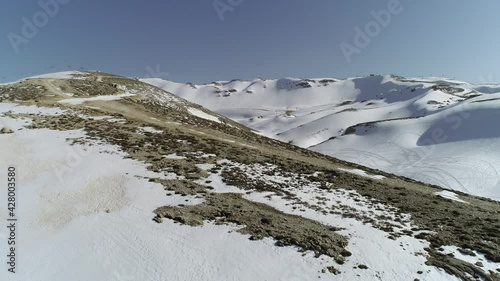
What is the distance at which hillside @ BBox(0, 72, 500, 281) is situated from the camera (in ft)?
38.6

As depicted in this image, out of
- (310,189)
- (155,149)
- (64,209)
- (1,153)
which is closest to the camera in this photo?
(64,209)

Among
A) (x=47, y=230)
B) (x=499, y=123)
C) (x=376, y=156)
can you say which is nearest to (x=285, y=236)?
(x=47, y=230)

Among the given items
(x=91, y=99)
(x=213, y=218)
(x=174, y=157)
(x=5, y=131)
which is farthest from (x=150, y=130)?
(x=91, y=99)

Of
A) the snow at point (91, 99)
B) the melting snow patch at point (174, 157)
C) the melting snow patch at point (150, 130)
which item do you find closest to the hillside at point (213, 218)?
the melting snow patch at point (174, 157)

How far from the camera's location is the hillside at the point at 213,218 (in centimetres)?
1177

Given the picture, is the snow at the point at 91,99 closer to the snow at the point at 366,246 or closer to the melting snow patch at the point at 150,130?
the melting snow patch at the point at 150,130

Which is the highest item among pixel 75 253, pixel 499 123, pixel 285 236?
pixel 499 123

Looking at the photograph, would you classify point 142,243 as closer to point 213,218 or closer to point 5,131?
point 213,218

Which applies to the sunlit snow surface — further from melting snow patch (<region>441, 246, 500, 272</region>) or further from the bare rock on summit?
the bare rock on summit

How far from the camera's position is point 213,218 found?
14.6m

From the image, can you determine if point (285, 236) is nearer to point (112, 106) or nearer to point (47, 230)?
point (47, 230)

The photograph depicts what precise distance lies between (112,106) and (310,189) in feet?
98.3

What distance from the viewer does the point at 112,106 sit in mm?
40188

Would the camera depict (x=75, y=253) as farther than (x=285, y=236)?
No
